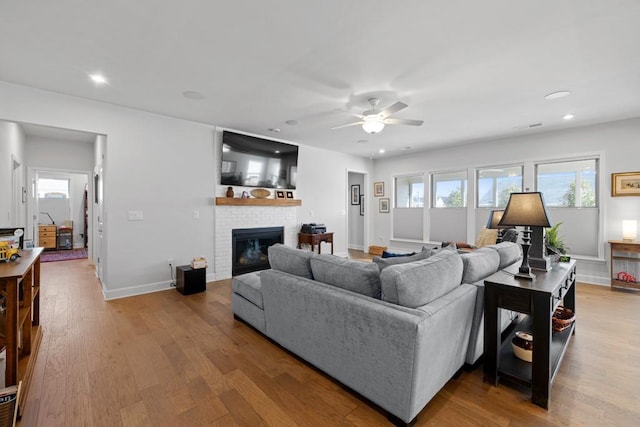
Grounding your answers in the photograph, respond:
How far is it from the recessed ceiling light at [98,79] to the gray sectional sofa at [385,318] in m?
2.56

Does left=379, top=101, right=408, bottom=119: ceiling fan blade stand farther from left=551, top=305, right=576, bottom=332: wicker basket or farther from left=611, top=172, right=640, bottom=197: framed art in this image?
left=611, top=172, right=640, bottom=197: framed art

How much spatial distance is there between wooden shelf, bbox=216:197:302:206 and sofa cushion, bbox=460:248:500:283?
3.67 metres

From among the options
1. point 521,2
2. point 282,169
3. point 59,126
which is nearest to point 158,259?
point 59,126

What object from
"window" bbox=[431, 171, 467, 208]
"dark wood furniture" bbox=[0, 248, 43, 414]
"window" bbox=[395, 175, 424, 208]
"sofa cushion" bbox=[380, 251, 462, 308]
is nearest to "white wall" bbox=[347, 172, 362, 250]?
"window" bbox=[395, 175, 424, 208]

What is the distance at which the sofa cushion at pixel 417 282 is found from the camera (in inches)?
64.7

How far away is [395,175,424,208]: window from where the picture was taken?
22.5ft

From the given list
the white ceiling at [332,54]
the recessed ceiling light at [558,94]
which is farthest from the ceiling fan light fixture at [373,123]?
the recessed ceiling light at [558,94]

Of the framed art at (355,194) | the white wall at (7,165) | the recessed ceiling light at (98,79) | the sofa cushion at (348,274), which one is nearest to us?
the sofa cushion at (348,274)

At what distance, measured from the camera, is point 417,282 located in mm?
1675

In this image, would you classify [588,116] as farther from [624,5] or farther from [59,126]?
[59,126]

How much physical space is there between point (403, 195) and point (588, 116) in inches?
146

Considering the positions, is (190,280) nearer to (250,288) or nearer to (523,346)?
(250,288)

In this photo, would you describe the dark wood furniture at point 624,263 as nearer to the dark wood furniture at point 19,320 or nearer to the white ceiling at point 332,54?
the white ceiling at point 332,54

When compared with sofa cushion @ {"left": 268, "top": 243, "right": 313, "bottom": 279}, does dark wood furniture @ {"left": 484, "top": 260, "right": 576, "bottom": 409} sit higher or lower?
lower
